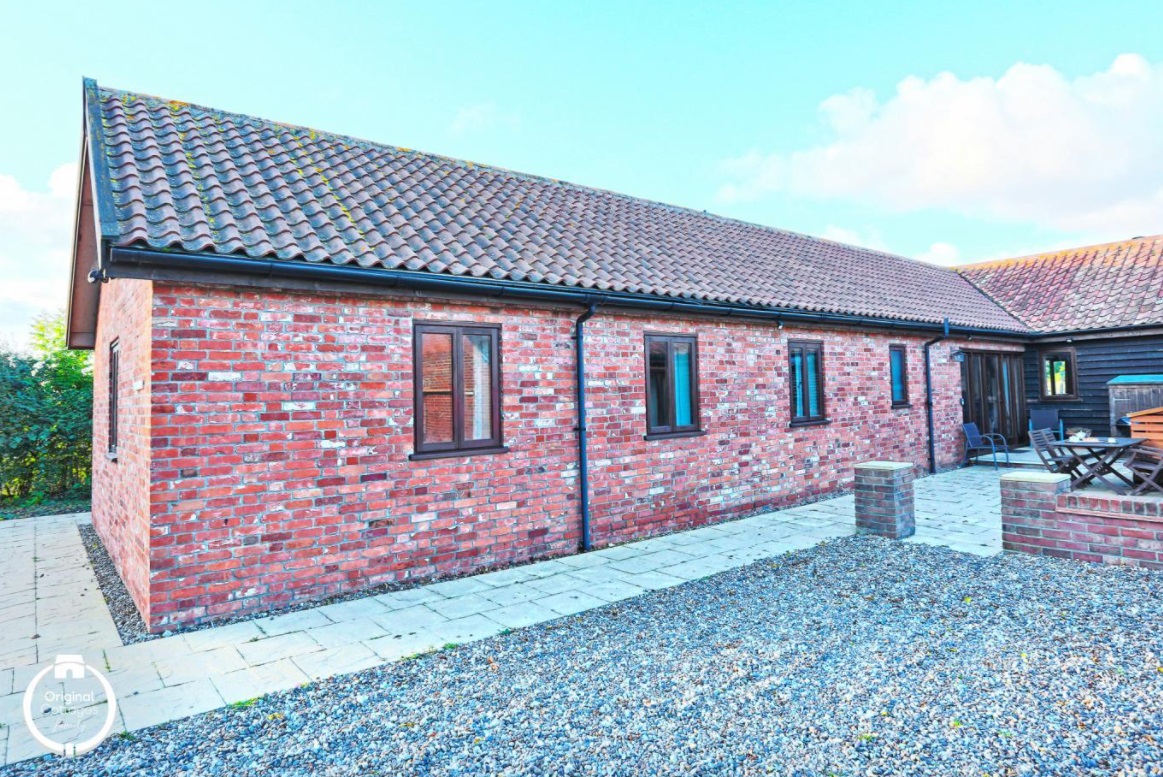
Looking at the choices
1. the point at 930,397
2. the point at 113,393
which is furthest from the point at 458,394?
the point at 930,397

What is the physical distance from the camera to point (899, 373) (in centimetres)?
1104

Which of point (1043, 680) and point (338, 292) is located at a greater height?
point (338, 292)

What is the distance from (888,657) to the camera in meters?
3.63

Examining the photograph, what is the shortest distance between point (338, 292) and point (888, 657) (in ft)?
16.6

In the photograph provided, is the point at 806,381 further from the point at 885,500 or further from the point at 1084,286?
the point at 1084,286

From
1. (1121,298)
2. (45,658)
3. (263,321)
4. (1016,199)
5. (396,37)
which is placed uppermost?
(1016,199)

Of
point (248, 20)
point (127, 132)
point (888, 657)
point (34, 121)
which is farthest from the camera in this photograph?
point (34, 121)

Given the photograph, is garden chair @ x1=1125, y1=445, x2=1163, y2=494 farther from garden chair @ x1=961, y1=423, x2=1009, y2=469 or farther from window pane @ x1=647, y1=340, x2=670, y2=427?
garden chair @ x1=961, y1=423, x2=1009, y2=469

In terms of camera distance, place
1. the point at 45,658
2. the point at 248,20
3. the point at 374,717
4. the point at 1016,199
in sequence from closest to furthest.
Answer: the point at 374,717 → the point at 45,658 → the point at 248,20 → the point at 1016,199

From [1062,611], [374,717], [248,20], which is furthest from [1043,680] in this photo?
[248,20]

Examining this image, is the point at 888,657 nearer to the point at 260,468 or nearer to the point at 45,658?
the point at 260,468

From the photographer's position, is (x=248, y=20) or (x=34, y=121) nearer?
(x=248, y=20)

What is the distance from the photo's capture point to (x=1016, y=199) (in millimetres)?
28156

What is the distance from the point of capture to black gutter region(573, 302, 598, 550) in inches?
260
